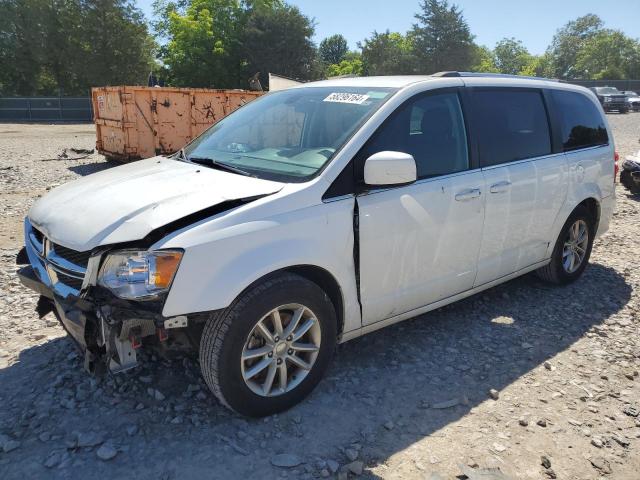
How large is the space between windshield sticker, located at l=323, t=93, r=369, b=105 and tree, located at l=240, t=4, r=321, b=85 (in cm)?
4230

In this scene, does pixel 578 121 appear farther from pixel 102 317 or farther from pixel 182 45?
pixel 182 45

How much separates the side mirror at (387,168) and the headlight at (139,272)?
1166mm

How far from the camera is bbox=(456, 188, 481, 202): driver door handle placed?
357cm

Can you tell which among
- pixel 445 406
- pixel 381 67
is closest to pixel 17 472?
pixel 445 406

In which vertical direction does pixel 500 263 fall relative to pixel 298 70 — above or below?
below

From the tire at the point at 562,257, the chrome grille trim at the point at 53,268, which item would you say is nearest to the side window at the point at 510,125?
the tire at the point at 562,257

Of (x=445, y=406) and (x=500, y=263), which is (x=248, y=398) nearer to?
(x=445, y=406)

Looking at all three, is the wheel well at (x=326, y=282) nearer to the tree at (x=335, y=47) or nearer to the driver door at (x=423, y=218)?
the driver door at (x=423, y=218)

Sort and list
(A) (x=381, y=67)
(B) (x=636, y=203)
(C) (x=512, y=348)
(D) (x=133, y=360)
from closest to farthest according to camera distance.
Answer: (D) (x=133, y=360) → (C) (x=512, y=348) → (B) (x=636, y=203) → (A) (x=381, y=67)

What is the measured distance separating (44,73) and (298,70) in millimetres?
21052

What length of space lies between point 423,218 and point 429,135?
23.8 inches

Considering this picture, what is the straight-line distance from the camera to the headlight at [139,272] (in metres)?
2.51

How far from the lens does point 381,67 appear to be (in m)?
58.8

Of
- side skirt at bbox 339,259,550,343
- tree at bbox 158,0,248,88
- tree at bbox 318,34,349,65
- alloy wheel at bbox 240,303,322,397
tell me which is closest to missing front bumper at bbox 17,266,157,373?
alloy wheel at bbox 240,303,322,397
